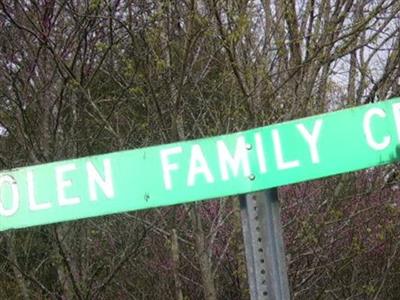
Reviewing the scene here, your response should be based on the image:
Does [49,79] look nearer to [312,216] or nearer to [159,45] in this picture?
[159,45]

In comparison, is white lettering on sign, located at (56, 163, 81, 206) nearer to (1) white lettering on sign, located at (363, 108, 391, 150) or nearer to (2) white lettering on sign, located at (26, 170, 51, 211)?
(2) white lettering on sign, located at (26, 170, 51, 211)

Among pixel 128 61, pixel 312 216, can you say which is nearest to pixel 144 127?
pixel 128 61

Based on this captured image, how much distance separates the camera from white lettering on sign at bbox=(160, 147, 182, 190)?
2012 millimetres

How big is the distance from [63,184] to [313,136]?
2.55ft

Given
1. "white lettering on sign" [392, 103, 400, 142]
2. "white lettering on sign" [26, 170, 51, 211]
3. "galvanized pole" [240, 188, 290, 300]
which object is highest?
"white lettering on sign" [392, 103, 400, 142]

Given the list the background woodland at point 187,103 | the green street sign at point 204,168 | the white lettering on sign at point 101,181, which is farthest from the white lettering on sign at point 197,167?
the background woodland at point 187,103

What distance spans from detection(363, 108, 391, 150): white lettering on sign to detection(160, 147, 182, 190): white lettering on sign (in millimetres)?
542

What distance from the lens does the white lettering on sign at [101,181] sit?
2.06 metres

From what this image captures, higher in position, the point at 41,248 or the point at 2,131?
the point at 2,131

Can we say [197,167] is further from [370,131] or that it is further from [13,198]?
[13,198]

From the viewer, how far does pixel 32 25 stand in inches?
173

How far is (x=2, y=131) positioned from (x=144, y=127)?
1.32 metres

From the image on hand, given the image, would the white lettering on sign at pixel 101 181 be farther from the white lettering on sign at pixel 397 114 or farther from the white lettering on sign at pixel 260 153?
the white lettering on sign at pixel 397 114

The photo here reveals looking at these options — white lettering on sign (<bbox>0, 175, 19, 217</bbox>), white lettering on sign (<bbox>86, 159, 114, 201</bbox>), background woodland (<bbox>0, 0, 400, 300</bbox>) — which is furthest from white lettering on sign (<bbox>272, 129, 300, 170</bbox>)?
background woodland (<bbox>0, 0, 400, 300</bbox>)
